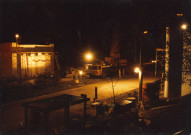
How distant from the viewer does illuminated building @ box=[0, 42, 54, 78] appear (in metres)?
22.4

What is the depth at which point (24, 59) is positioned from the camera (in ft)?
78.1

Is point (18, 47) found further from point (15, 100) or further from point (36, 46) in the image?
point (15, 100)

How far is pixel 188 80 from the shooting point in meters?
13.4

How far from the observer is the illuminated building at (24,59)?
880 inches

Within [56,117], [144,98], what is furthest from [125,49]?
[56,117]

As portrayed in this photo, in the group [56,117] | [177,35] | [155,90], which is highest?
[177,35]

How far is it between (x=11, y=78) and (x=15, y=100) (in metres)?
8.15

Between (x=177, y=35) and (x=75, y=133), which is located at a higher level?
(x=177, y=35)

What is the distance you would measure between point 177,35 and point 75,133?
361 inches

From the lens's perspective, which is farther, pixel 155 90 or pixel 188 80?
pixel 188 80

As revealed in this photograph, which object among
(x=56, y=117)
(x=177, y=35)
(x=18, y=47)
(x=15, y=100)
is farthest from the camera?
(x=18, y=47)

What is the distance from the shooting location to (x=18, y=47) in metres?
22.7

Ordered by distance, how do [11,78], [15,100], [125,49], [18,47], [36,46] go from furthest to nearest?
1. [125,49]
2. [36,46]
3. [18,47]
4. [11,78]
5. [15,100]

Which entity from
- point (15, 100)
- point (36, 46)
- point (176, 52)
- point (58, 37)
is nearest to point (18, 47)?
point (36, 46)
